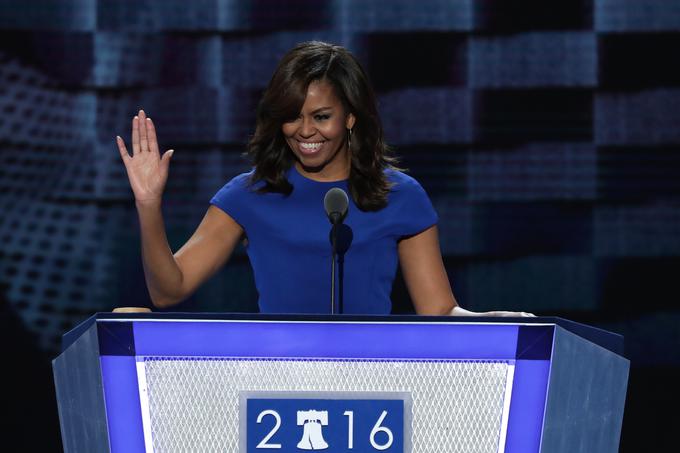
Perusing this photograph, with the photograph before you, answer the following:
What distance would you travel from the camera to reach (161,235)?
1.80m

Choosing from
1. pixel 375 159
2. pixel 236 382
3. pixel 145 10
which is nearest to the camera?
pixel 236 382

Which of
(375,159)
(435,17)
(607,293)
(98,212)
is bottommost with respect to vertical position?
(607,293)

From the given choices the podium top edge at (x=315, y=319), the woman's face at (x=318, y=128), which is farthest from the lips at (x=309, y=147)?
the podium top edge at (x=315, y=319)

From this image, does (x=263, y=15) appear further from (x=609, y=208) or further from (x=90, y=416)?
(x=90, y=416)

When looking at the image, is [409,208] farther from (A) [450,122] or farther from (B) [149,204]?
(A) [450,122]

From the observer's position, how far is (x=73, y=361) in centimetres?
142

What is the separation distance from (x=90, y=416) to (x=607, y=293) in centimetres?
238

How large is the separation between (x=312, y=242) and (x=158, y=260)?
29 cm

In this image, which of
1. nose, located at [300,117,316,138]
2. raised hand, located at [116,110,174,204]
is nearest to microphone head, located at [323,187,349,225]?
raised hand, located at [116,110,174,204]

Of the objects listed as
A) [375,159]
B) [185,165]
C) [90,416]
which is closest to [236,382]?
[90,416]

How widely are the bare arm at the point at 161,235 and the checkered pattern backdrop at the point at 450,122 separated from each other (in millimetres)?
1398

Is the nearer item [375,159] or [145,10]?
[375,159]

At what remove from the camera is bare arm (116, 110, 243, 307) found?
1740 millimetres

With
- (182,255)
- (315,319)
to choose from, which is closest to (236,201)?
(182,255)
